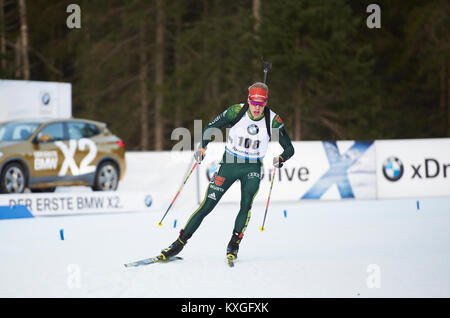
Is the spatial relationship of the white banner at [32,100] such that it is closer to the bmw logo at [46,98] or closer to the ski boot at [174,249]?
the bmw logo at [46,98]

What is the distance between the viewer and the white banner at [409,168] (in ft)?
52.0

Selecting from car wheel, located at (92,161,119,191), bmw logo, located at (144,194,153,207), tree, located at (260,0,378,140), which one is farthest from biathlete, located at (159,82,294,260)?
tree, located at (260,0,378,140)

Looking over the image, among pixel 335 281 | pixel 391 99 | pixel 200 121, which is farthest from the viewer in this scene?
pixel 391 99

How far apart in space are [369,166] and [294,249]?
7.50 meters

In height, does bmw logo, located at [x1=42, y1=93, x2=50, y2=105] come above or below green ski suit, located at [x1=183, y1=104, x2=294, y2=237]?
above

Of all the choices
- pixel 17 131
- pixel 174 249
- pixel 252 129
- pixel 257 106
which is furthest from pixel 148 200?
pixel 257 106

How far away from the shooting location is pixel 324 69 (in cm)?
3034

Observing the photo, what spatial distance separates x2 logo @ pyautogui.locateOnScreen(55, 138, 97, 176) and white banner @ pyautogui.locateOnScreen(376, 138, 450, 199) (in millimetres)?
6853

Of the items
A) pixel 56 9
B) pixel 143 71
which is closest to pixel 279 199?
pixel 143 71

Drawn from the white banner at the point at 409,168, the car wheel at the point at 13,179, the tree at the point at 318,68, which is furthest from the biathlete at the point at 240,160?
the tree at the point at 318,68

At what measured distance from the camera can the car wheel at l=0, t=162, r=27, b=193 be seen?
13.2m

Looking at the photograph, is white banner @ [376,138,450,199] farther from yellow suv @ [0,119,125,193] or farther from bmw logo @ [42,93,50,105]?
bmw logo @ [42,93,50,105]

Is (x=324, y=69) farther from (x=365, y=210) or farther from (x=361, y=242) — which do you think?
(x=361, y=242)

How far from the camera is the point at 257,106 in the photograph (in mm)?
7684
